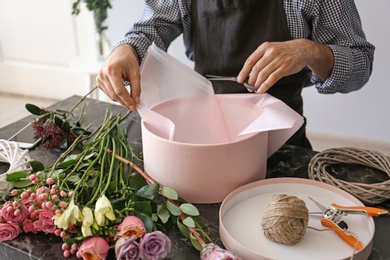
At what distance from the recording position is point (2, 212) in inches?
31.0

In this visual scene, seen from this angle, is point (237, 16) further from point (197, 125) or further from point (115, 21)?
point (115, 21)

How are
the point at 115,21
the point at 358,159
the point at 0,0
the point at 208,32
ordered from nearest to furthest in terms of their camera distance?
the point at 358,159, the point at 208,32, the point at 115,21, the point at 0,0

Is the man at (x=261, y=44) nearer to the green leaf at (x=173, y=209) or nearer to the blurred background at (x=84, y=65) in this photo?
the green leaf at (x=173, y=209)

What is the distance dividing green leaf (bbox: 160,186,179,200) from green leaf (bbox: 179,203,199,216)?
23 mm

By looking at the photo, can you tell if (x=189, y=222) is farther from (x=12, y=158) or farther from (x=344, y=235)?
(x=12, y=158)


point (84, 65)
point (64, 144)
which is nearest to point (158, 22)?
point (64, 144)

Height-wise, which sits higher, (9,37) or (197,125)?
(197,125)

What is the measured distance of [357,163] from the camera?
3.23ft

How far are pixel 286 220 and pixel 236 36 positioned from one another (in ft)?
2.02

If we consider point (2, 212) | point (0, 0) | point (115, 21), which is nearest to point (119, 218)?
point (2, 212)

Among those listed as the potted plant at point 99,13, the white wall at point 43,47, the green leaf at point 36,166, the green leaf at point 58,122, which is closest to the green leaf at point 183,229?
the green leaf at point 36,166

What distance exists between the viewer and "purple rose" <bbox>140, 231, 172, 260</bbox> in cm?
70

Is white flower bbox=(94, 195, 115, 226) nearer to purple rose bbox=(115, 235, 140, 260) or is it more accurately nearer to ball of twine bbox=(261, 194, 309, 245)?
purple rose bbox=(115, 235, 140, 260)

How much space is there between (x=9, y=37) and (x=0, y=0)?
0.22 m
